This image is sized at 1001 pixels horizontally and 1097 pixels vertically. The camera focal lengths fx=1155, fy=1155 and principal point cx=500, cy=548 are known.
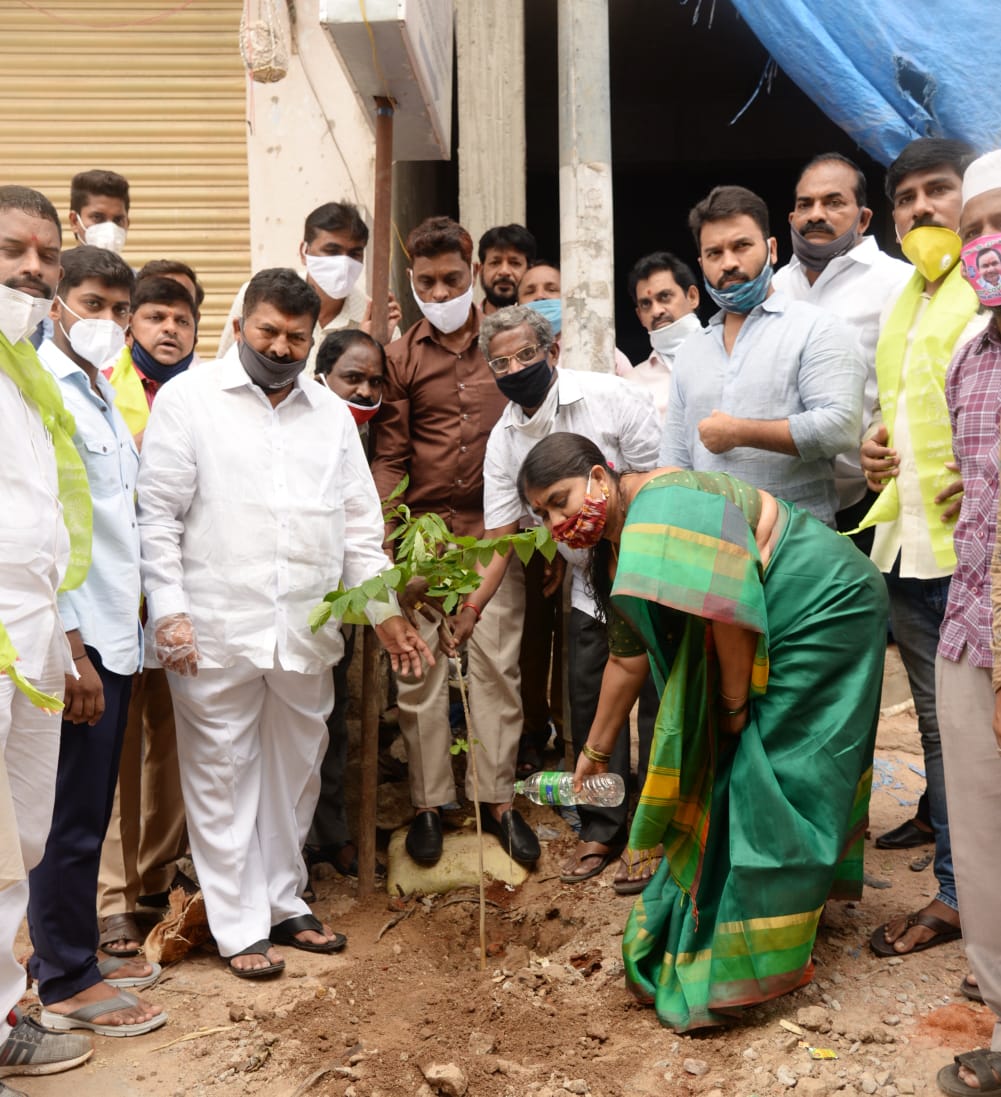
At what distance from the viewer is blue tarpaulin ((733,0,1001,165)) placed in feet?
14.4

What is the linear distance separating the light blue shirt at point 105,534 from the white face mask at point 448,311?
1.52 metres

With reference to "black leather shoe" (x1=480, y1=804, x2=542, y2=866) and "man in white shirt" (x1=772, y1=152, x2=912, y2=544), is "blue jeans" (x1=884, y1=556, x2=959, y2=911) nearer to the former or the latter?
"man in white shirt" (x1=772, y1=152, x2=912, y2=544)

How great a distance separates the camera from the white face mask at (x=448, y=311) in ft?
15.0

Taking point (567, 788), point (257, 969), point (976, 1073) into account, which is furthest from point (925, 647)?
point (257, 969)

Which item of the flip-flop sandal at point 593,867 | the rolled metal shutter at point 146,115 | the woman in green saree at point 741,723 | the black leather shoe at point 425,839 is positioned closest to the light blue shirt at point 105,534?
the woman in green saree at point 741,723

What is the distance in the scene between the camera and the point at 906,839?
13.6 ft

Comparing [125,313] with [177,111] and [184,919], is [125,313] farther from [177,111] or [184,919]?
[177,111]

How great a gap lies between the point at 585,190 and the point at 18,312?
125 inches

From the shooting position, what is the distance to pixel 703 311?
1184 centimetres

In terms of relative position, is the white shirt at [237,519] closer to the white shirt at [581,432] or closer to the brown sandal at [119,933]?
the white shirt at [581,432]

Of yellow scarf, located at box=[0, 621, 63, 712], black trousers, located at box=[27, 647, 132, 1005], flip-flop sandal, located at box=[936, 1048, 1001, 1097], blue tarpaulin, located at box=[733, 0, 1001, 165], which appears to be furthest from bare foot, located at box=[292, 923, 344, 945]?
blue tarpaulin, located at box=[733, 0, 1001, 165]

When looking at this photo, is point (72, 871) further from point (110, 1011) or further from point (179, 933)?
point (179, 933)

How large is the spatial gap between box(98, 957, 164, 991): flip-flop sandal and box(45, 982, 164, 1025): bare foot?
191 mm

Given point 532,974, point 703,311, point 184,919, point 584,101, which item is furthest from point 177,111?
point 703,311
